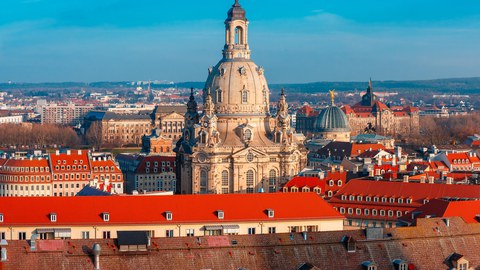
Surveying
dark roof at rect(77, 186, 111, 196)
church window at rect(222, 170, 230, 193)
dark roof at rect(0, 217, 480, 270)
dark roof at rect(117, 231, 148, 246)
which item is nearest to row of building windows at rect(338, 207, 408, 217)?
dark roof at rect(77, 186, 111, 196)

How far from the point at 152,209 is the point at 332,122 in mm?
114377

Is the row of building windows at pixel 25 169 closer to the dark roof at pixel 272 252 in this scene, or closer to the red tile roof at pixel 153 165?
the red tile roof at pixel 153 165

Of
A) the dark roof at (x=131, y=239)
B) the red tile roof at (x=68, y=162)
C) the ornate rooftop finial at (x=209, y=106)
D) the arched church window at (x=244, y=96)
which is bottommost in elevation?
the red tile roof at (x=68, y=162)

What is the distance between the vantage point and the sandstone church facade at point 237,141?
128000 millimetres

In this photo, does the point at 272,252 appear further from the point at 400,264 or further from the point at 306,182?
the point at 306,182

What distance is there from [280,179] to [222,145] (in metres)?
6.46

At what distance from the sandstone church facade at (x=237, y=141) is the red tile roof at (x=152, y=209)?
41.3 m

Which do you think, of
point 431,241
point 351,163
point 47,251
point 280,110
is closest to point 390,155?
point 351,163

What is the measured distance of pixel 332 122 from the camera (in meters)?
196

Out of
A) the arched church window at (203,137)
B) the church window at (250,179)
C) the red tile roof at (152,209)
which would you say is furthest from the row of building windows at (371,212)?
the arched church window at (203,137)

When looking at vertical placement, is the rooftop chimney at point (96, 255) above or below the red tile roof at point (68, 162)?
above

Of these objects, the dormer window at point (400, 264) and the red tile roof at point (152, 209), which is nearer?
the dormer window at point (400, 264)

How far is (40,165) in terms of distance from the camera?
14025cm

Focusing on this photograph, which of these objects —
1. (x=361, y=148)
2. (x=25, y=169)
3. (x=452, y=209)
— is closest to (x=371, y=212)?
(x=452, y=209)
